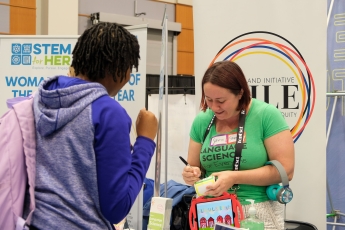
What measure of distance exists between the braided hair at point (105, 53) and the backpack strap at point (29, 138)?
157 mm

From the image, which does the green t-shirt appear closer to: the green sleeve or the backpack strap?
the green sleeve

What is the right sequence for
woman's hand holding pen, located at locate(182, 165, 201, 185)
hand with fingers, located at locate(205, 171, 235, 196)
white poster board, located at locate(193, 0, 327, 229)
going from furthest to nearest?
white poster board, located at locate(193, 0, 327, 229) → woman's hand holding pen, located at locate(182, 165, 201, 185) → hand with fingers, located at locate(205, 171, 235, 196)

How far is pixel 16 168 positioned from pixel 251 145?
0.98m

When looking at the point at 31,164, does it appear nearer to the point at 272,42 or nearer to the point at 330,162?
the point at 272,42

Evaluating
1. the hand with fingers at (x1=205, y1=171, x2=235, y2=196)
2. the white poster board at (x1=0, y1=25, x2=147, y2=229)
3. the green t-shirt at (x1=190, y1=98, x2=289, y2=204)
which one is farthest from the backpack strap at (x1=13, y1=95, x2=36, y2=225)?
the white poster board at (x1=0, y1=25, x2=147, y2=229)

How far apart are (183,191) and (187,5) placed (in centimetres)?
533

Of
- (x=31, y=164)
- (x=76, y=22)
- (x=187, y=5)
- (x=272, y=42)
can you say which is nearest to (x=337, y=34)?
(x=272, y=42)

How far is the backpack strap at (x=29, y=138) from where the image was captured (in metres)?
1.11

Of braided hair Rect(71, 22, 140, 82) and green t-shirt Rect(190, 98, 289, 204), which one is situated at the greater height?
braided hair Rect(71, 22, 140, 82)

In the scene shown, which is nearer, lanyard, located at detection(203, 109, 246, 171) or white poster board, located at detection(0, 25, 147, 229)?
lanyard, located at detection(203, 109, 246, 171)

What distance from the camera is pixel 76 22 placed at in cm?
668

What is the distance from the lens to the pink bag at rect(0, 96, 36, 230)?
3.66ft

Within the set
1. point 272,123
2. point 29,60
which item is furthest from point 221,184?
point 29,60

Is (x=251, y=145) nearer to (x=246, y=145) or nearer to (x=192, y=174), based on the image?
(x=246, y=145)
